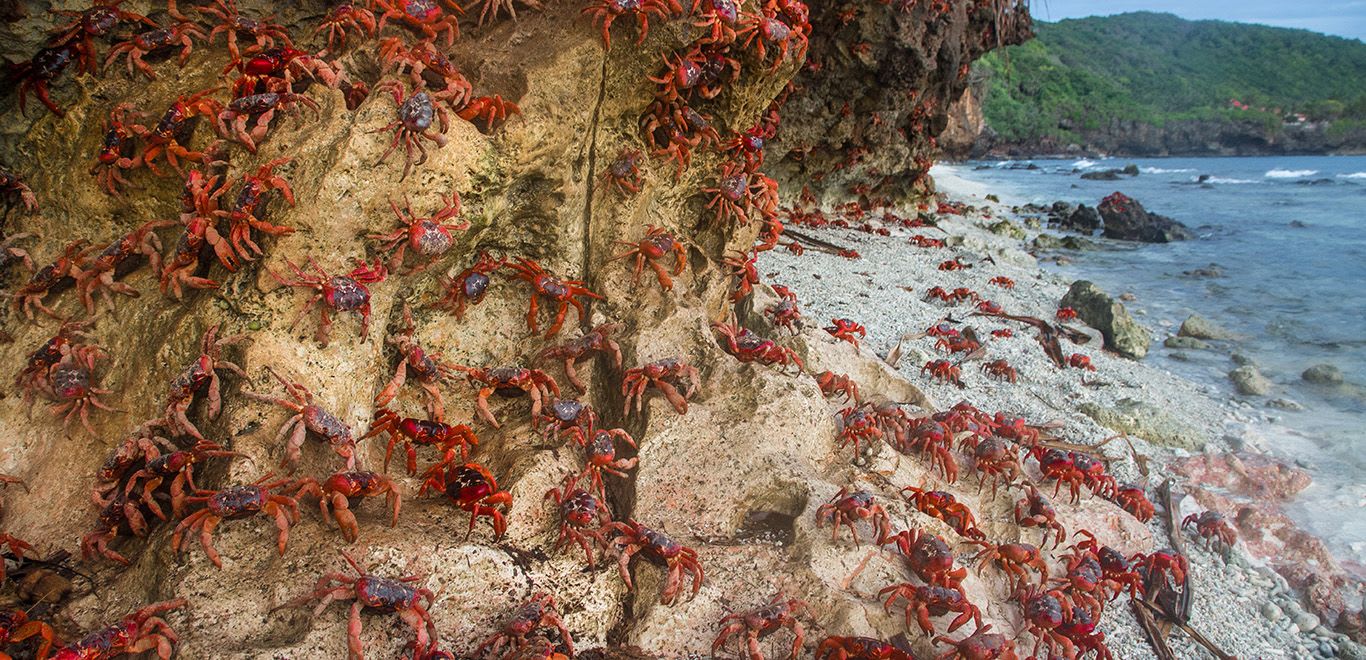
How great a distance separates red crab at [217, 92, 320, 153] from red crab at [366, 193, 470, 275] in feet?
2.54

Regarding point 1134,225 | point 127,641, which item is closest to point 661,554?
point 127,641

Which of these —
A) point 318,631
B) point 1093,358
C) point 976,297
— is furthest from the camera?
point 976,297

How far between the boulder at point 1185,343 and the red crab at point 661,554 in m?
12.0

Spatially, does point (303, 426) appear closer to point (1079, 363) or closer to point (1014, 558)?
point (1014, 558)

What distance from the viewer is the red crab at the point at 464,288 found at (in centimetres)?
462

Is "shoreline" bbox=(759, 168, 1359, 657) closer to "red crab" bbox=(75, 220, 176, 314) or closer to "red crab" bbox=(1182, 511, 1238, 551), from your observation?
"red crab" bbox=(1182, 511, 1238, 551)

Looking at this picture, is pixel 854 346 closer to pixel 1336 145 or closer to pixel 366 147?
pixel 366 147

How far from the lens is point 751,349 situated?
539 cm

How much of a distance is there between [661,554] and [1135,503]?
488 centimetres

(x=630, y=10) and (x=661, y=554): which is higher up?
(x=630, y=10)

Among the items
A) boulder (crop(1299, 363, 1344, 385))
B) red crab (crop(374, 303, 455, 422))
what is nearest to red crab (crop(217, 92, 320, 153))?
red crab (crop(374, 303, 455, 422))

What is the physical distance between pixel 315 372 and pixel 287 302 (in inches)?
15.5

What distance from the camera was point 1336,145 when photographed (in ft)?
198

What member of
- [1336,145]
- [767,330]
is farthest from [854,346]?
[1336,145]
